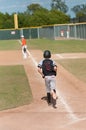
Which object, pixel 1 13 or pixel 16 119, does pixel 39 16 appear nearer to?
pixel 1 13

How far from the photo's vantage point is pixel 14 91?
13.8m

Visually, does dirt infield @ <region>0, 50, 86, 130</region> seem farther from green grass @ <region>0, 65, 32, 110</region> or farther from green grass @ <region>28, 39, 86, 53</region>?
green grass @ <region>28, 39, 86, 53</region>

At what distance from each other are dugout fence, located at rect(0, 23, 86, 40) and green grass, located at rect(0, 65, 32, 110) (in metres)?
47.3

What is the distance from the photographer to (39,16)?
113 m

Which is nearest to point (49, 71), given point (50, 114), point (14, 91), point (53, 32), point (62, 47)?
point (50, 114)

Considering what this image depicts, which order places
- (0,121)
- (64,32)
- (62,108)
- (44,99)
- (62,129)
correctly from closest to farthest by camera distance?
(62,129), (0,121), (62,108), (44,99), (64,32)

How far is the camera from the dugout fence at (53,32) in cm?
7024

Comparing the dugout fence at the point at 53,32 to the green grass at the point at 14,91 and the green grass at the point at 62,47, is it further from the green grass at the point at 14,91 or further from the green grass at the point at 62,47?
the green grass at the point at 14,91

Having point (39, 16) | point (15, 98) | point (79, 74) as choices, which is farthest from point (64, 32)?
point (15, 98)

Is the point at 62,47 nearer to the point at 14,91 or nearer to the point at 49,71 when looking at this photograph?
the point at 14,91

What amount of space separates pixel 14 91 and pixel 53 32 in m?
63.2

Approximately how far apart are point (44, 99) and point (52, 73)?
4.10 feet

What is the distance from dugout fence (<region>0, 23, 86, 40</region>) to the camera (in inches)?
2765

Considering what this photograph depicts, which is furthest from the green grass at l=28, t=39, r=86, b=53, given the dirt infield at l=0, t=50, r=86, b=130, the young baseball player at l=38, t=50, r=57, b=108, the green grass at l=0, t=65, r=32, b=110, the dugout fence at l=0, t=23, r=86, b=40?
the young baseball player at l=38, t=50, r=57, b=108
